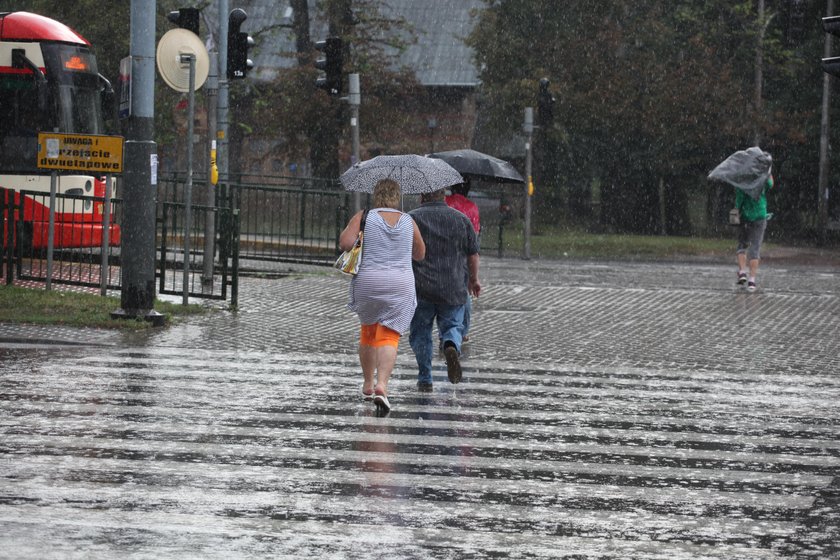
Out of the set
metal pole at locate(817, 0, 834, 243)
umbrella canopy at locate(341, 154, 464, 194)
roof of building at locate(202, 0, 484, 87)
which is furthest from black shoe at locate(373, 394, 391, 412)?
roof of building at locate(202, 0, 484, 87)

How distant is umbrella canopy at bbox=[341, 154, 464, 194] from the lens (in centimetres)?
1144

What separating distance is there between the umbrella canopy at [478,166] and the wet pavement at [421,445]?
1.64m

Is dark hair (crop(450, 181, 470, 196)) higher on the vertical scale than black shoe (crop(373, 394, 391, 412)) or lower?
higher

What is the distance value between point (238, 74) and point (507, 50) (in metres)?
27.2

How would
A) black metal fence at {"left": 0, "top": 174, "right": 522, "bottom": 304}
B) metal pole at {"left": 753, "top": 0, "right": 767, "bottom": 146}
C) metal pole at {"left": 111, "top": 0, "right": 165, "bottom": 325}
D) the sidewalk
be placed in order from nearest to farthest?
the sidewalk, metal pole at {"left": 111, "top": 0, "right": 165, "bottom": 325}, black metal fence at {"left": 0, "top": 174, "right": 522, "bottom": 304}, metal pole at {"left": 753, "top": 0, "right": 767, "bottom": 146}

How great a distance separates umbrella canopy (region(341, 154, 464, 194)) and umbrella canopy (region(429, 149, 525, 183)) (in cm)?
303

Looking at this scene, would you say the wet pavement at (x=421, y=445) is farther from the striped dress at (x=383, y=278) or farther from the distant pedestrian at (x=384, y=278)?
the striped dress at (x=383, y=278)

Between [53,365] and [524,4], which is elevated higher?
[524,4]

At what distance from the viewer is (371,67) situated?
4438cm

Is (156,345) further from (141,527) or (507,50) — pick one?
(507,50)

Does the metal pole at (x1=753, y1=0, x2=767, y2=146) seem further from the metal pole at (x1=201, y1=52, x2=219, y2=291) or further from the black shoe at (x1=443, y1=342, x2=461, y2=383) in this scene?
the black shoe at (x1=443, y1=342, x2=461, y2=383)

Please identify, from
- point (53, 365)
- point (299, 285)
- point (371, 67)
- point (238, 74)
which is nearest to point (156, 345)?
point (53, 365)

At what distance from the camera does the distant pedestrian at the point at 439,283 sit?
11.5 meters

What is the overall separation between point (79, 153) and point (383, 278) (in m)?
7.06
